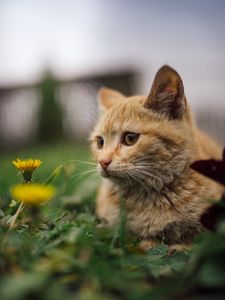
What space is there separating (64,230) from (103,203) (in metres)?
1.04

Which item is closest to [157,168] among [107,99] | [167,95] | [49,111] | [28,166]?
[167,95]

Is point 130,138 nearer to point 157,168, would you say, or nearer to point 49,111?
point 157,168

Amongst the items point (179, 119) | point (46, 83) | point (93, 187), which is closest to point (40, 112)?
point (46, 83)

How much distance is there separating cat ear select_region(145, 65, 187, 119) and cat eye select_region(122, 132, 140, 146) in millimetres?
194

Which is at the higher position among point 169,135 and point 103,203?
point 169,135

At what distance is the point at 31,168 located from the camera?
2.03 metres

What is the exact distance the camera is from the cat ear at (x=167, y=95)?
275 centimetres

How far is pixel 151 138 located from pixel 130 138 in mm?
124

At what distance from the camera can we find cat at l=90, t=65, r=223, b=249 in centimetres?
262

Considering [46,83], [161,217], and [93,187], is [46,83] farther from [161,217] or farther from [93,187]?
[161,217]

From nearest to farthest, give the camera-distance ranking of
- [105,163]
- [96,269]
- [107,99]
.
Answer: [96,269] < [105,163] < [107,99]

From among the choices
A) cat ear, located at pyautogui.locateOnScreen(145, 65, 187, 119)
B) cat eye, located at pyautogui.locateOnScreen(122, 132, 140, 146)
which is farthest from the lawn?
cat ear, located at pyautogui.locateOnScreen(145, 65, 187, 119)

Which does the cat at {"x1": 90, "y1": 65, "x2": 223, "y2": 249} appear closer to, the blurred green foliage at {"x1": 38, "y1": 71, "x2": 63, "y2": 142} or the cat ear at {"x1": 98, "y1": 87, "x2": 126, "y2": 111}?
the cat ear at {"x1": 98, "y1": 87, "x2": 126, "y2": 111}

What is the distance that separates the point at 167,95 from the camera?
284cm
